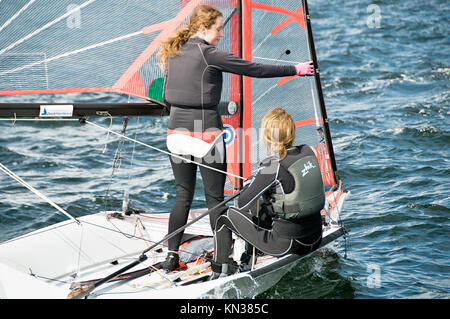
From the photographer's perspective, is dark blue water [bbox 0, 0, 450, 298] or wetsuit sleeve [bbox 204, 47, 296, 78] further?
dark blue water [bbox 0, 0, 450, 298]

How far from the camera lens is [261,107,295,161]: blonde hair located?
9.71 ft

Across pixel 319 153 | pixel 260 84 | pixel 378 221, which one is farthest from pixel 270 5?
pixel 378 221

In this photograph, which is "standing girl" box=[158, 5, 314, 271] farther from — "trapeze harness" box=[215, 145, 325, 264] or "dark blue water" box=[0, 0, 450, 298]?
"dark blue water" box=[0, 0, 450, 298]

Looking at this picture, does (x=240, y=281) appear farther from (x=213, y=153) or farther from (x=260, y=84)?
(x=260, y=84)

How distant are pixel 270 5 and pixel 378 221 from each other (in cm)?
186

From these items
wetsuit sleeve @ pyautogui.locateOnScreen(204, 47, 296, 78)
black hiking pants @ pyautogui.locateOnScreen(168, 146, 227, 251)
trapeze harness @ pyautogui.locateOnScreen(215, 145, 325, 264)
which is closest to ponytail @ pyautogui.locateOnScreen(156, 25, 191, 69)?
wetsuit sleeve @ pyautogui.locateOnScreen(204, 47, 296, 78)

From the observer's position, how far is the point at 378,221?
4586mm

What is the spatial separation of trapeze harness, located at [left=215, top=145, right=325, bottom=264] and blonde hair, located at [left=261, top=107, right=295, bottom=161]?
0.16 feet

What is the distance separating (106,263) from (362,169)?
114 inches

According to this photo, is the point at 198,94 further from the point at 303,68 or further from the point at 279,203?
the point at 279,203

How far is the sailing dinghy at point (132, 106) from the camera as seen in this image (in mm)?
3180

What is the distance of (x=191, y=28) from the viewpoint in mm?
3131

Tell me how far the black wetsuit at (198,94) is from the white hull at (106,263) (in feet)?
1.26

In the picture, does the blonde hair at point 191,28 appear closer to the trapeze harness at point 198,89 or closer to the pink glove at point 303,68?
the trapeze harness at point 198,89
